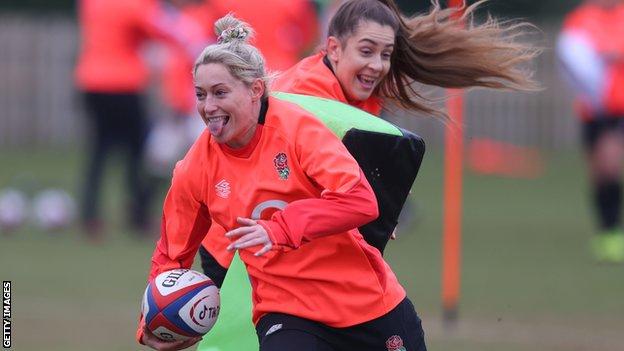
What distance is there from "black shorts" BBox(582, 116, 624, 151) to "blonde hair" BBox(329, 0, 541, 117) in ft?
17.8

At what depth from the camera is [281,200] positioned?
17.0ft

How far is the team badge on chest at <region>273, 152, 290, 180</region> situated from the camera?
16.9 feet

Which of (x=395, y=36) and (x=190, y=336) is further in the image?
(x=395, y=36)

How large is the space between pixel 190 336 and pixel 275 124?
0.88 metres

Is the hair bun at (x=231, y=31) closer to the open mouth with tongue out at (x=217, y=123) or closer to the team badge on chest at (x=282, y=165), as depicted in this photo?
the open mouth with tongue out at (x=217, y=123)

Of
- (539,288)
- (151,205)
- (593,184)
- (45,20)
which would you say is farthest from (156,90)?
(539,288)

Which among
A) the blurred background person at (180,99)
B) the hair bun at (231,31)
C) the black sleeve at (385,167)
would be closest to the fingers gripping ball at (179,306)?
the black sleeve at (385,167)

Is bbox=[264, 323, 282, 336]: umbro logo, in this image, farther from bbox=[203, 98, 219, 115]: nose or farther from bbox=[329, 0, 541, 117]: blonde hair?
bbox=[329, 0, 541, 117]: blonde hair

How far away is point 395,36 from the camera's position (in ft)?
20.5

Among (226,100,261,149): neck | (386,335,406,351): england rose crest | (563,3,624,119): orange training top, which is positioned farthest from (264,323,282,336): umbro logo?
(563,3,624,119): orange training top

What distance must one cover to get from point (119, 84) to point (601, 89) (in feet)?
13.9

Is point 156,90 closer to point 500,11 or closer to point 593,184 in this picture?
point 500,11

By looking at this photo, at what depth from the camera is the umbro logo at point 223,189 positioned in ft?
17.2

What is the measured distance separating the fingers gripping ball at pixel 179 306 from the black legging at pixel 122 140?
723 centimetres
